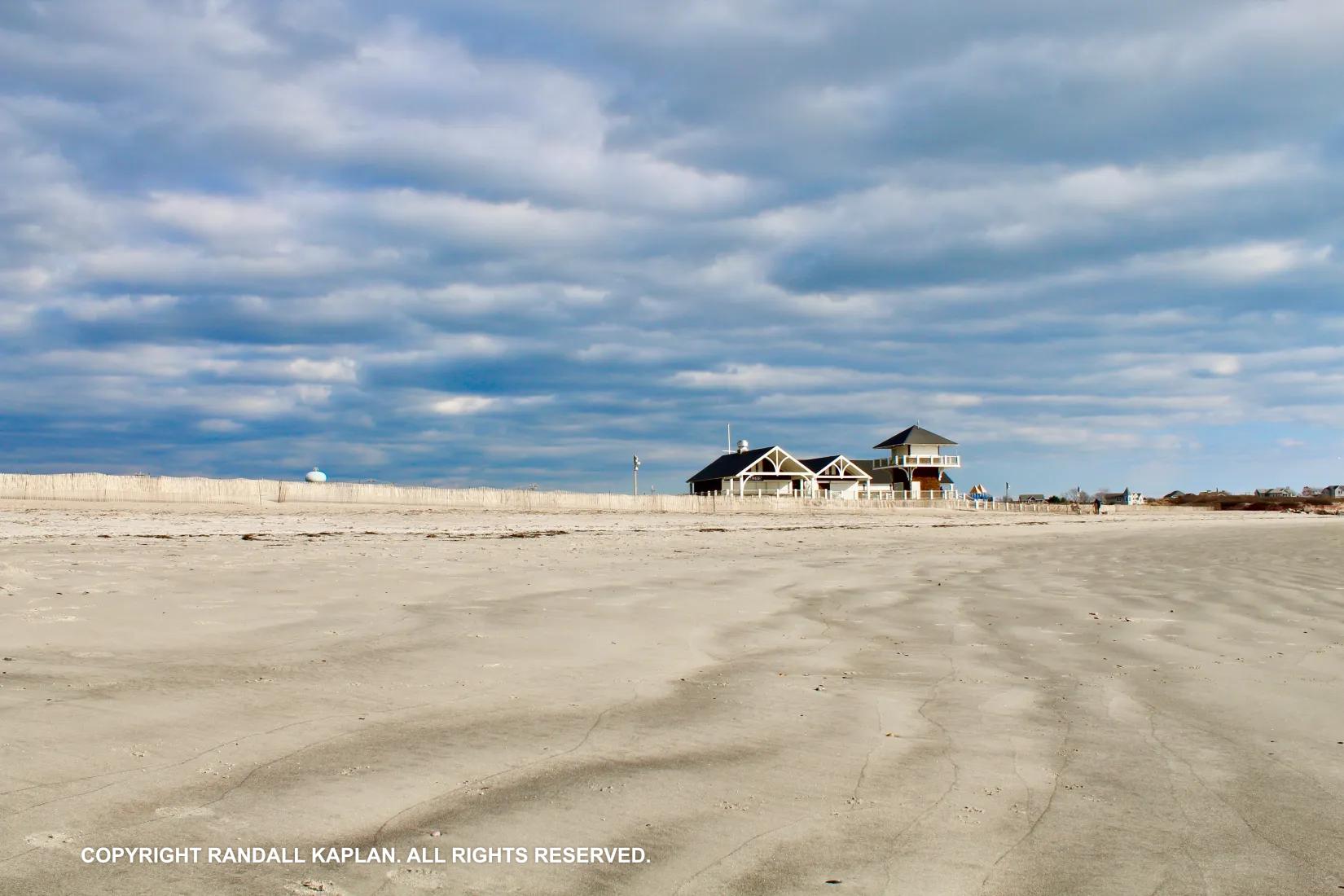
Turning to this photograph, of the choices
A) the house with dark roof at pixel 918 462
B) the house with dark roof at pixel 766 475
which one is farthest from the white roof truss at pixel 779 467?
the house with dark roof at pixel 918 462

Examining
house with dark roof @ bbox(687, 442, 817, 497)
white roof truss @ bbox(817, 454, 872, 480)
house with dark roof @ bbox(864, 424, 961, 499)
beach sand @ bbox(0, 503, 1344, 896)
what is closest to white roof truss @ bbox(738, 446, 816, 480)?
house with dark roof @ bbox(687, 442, 817, 497)

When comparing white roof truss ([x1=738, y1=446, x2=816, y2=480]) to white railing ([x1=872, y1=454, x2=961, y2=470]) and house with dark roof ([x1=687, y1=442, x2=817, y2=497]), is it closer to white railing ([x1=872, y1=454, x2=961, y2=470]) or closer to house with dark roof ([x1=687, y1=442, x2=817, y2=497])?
house with dark roof ([x1=687, y1=442, x2=817, y2=497])

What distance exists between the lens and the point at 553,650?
5840 mm

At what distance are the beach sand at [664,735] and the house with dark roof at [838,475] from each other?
64.2m

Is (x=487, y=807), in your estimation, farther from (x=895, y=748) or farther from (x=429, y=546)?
(x=429, y=546)

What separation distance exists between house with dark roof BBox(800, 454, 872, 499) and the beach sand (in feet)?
211

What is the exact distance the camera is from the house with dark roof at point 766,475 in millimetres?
67375

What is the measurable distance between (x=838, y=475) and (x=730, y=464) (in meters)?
9.22

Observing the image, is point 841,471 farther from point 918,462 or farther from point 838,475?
point 918,462

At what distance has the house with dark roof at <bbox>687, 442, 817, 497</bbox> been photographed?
6738 cm

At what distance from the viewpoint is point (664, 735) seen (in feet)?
13.4

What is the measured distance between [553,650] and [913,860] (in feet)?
11.1

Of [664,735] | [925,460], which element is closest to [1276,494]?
[925,460]

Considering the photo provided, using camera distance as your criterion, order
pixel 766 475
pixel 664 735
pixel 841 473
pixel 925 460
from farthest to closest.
Result: pixel 925 460
pixel 841 473
pixel 766 475
pixel 664 735
